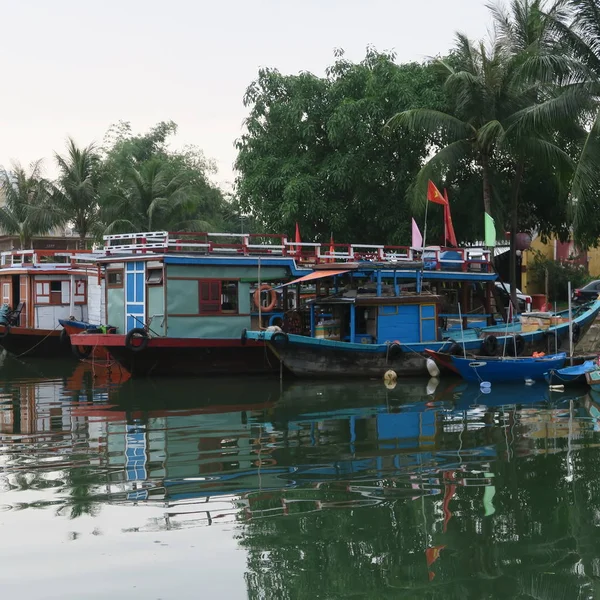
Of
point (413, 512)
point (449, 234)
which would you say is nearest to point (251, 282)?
point (449, 234)

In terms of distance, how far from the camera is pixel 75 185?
32625 millimetres

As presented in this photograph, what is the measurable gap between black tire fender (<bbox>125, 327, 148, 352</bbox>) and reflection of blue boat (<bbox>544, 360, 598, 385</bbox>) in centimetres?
848

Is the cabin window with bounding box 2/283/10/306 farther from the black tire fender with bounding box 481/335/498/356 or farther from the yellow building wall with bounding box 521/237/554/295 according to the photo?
the yellow building wall with bounding box 521/237/554/295

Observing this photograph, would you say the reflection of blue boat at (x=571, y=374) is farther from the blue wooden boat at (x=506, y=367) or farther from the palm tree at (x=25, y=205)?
the palm tree at (x=25, y=205)

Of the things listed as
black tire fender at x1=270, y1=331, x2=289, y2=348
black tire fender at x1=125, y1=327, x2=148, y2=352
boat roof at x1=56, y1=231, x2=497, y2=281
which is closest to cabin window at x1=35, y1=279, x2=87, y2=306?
boat roof at x1=56, y1=231, x2=497, y2=281

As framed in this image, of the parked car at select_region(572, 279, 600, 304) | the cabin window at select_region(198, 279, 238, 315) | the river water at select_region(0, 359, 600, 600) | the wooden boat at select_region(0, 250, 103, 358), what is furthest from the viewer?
the parked car at select_region(572, 279, 600, 304)

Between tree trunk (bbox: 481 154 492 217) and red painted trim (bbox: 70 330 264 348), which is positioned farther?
tree trunk (bbox: 481 154 492 217)

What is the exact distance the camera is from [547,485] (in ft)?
31.9

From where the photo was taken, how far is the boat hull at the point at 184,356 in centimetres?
1886

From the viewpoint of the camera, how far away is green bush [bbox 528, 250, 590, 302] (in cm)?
3120

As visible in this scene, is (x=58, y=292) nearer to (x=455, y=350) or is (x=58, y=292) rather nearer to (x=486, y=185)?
(x=455, y=350)

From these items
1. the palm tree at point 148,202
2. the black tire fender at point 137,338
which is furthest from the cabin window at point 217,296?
the palm tree at point 148,202

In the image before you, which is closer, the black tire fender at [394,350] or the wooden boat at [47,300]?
the black tire fender at [394,350]

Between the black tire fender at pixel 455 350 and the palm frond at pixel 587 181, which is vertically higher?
the palm frond at pixel 587 181
